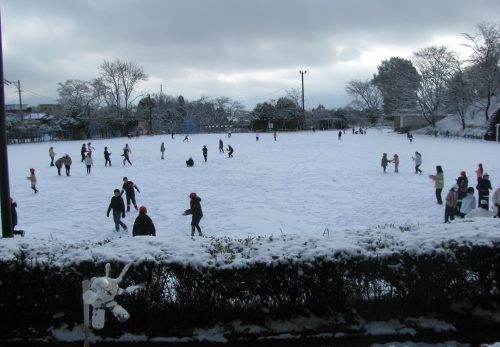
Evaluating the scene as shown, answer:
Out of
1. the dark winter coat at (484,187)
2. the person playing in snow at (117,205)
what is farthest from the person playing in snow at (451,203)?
the person playing in snow at (117,205)

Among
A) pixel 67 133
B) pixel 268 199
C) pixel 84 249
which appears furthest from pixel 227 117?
pixel 84 249

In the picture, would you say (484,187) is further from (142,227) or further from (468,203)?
(142,227)

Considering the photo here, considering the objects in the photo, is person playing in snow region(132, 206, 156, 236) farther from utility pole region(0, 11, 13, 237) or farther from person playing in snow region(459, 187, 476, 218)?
person playing in snow region(459, 187, 476, 218)

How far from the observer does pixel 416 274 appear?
5.32 m

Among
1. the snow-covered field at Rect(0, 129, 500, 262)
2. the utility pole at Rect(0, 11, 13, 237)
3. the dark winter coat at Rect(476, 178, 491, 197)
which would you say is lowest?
the snow-covered field at Rect(0, 129, 500, 262)

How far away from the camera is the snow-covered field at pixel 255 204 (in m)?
5.72

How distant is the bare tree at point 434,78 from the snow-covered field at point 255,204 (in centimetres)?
3294

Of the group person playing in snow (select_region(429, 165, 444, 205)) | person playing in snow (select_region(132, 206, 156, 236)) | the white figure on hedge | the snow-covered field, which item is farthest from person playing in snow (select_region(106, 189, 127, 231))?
person playing in snow (select_region(429, 165, 444, 205))

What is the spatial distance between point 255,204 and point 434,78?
5248cm

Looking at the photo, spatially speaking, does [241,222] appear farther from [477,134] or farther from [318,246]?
[477,134]

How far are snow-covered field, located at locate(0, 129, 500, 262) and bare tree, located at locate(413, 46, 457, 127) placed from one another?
108 ft

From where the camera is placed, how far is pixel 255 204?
1616cm

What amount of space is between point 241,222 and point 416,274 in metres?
8.46

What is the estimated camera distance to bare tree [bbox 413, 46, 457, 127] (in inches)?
2359
